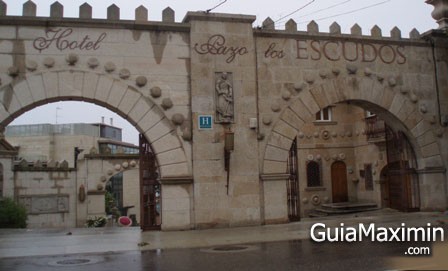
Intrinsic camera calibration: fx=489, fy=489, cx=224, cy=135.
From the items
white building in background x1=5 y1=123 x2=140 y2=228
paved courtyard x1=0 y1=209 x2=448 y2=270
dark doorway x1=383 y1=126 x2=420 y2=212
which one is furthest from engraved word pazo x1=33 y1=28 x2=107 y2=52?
dark doorway x1=383 y1=126 x2=420 y2=212

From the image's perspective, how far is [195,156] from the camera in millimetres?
12406

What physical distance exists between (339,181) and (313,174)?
1.37 metres

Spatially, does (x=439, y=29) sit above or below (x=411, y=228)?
above

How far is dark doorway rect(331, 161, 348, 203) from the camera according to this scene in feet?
74.8

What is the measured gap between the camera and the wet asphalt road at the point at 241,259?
7.47 meters

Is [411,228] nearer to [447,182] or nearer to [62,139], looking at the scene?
[447,182]

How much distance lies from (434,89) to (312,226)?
6.35 metres

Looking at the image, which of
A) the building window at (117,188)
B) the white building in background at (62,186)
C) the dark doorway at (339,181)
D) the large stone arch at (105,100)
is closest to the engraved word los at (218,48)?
the large stone arch at (105,100)

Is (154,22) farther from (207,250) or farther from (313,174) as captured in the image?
(313,174)

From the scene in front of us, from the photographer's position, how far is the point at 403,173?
15047 millimetres

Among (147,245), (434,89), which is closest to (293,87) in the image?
(434,89)

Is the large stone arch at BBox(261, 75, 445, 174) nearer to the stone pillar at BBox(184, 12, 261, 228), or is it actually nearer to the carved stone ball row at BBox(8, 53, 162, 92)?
the stone pillar at BBox(184, 12, 261, 228)

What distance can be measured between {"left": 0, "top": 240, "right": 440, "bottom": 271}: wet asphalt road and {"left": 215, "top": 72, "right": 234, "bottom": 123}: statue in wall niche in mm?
4084

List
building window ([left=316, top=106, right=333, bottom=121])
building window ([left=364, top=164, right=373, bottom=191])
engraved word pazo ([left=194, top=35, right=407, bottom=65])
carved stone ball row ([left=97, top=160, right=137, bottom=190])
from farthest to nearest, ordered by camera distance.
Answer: building window ([left=316, top=106, right=333, bottom=121]), building window ([left=364, top=164, right=373, bottom=191]), carved stone ball row ([left=97, top=160, right=137, bottom=190]), engraved word pazo ([left=194, top=35, right=407, bottom=65])
